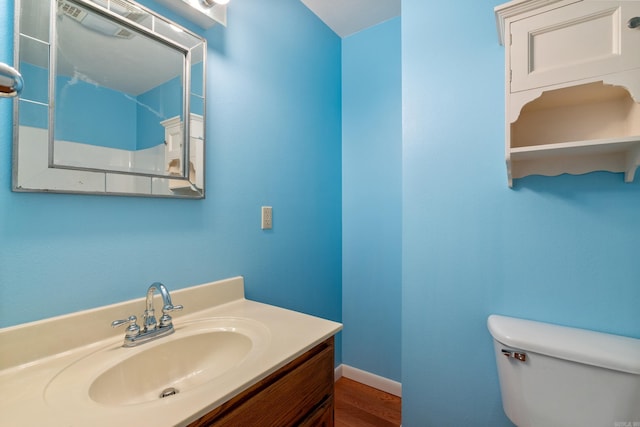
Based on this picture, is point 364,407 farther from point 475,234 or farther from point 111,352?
point 111,352

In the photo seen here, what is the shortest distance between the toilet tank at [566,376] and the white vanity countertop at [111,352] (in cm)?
65

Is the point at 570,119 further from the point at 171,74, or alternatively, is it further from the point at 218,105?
the point at 171,74

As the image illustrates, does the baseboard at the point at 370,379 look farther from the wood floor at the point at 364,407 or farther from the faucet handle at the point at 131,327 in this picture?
the faucet handle at the point at 131,327

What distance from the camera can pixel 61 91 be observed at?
0.76m

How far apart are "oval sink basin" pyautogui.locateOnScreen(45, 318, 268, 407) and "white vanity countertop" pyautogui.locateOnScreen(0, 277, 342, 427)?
10mm

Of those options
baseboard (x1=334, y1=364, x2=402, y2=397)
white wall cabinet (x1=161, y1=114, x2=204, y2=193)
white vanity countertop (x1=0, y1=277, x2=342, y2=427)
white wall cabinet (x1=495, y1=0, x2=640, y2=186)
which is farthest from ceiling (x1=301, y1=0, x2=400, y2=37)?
baseboard (x1=334, y1=364, x2=402, y2=397)

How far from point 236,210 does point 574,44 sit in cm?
137

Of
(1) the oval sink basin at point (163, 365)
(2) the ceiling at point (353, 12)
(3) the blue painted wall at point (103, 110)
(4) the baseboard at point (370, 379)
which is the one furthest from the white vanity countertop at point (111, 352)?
(2) the ceiling at point (353, 12)

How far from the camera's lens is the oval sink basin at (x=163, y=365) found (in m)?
0.63

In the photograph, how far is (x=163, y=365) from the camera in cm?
82

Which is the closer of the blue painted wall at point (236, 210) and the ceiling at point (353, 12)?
the blue painted wall at point (236, 210)

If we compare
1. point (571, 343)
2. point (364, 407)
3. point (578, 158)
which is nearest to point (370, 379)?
point (364, 407)

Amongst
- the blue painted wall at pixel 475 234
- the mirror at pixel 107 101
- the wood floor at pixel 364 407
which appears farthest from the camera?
the wood floor at pixel 364 407

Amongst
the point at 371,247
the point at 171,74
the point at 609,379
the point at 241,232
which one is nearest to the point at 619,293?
the point at 609,379
